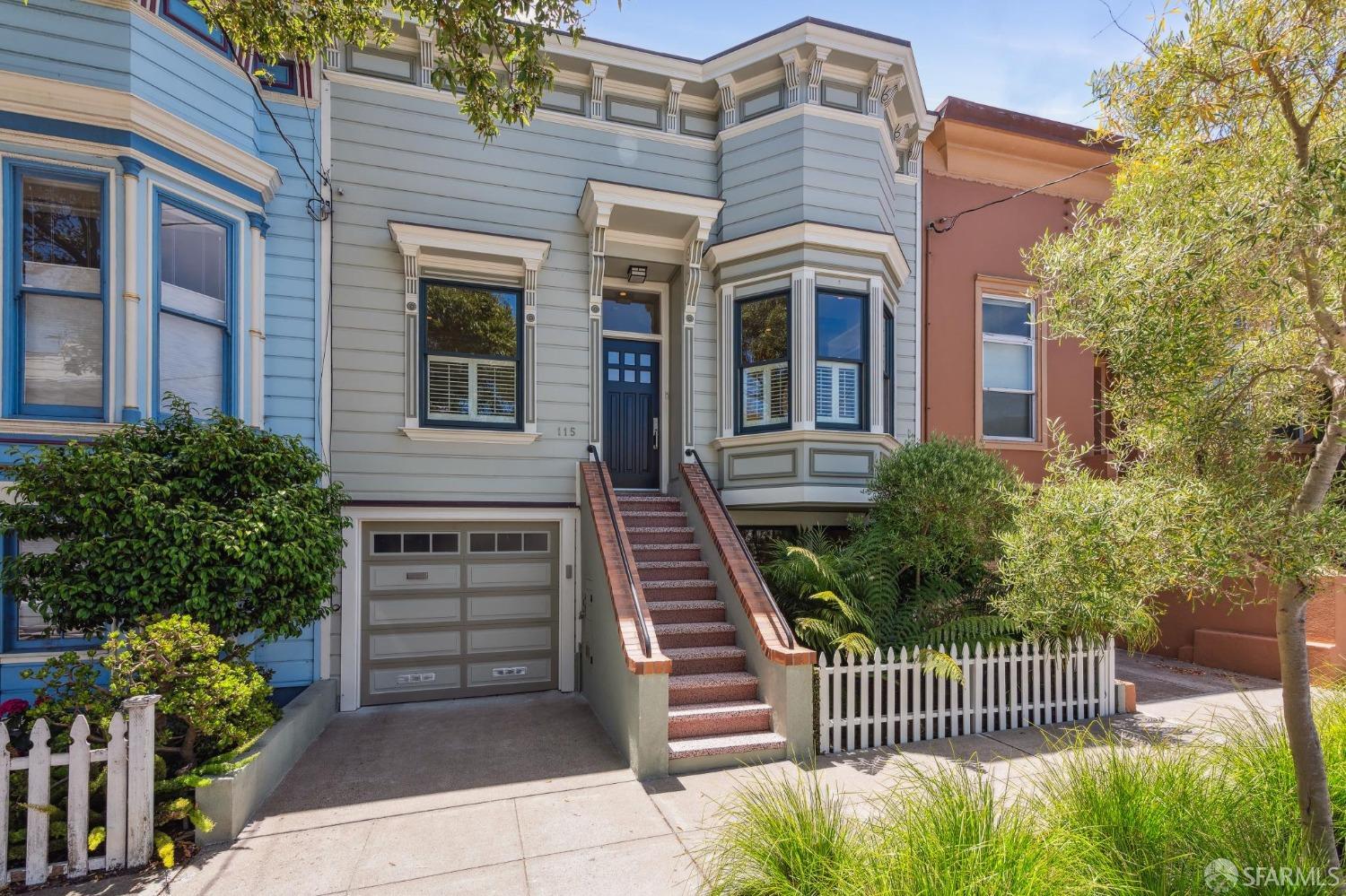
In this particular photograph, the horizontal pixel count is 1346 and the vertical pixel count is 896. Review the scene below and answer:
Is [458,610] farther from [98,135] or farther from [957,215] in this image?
[957,215]

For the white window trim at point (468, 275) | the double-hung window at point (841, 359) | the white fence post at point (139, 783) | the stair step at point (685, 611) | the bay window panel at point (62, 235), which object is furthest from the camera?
the double-hung window at point (841, 359)

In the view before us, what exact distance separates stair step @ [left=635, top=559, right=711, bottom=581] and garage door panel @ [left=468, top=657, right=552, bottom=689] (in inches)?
70.4

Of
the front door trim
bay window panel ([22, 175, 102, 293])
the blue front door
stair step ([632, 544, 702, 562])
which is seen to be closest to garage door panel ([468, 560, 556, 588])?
stair step ([632, 544, 702, 562])

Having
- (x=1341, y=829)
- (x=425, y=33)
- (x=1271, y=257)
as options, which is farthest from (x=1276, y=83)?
(x=425, y=33)

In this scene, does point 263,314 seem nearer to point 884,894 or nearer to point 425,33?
point 425,33

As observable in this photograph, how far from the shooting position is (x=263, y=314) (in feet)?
22.1

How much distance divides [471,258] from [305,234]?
5.74 ft

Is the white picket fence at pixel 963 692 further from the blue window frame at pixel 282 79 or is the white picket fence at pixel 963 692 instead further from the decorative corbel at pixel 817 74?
the blue window frame at pixel 282 79

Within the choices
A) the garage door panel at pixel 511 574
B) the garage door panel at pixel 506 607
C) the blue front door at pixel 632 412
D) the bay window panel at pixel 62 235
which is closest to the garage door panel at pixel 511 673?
the garage door panel at pixel 506 607

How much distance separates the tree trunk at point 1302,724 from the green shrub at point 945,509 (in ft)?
10.8

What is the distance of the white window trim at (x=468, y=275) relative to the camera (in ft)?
23.9

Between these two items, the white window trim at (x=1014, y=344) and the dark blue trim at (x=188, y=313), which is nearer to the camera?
the dark blue trim at (x=188, y=313)

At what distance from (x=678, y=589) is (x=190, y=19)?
284 inches

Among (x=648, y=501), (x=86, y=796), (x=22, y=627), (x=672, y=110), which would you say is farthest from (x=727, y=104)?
(x=22, y=627)
